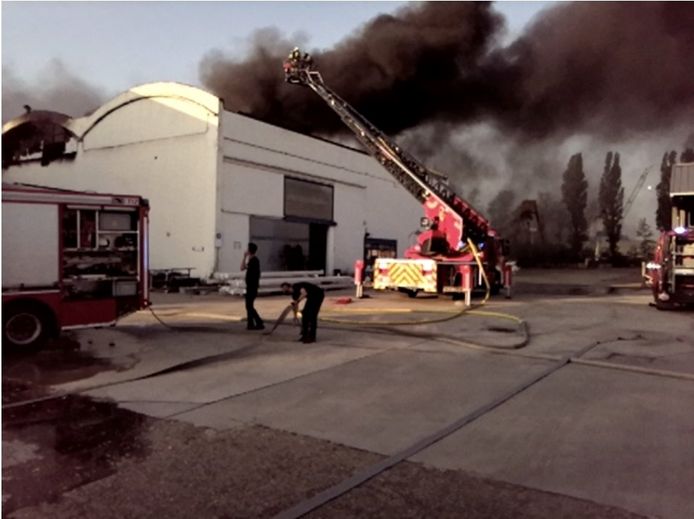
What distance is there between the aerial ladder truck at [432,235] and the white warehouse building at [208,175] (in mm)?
5289

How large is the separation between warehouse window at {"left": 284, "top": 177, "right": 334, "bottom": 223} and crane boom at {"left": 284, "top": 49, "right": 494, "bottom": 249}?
22.5 ft

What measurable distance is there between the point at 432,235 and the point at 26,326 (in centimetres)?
1082

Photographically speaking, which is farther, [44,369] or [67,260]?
[67,260]

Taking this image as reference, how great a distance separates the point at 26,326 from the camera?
313 inches

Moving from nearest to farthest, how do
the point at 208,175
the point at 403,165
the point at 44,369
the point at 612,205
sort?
1. the point at 44,369
2. the point at 403,165
3. the point at 208,175
4. the point at 612,205

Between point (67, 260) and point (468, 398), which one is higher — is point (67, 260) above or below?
above

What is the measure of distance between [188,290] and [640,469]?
16034 millimetres

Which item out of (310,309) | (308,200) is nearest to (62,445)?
(310,309)

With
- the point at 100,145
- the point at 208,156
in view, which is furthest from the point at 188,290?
the point at 100,145

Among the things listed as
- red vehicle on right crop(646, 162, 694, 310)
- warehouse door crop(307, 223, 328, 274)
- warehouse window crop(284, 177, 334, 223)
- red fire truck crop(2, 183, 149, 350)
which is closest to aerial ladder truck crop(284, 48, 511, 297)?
red vehicle on right crop(646, 162, 694, 310)

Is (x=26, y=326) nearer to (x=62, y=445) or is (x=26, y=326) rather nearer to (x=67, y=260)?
(x=67, y=260)

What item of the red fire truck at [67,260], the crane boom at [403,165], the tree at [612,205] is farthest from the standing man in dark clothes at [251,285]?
the tree at [612,205]

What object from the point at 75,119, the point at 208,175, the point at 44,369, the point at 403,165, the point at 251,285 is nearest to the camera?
the point at 44,369

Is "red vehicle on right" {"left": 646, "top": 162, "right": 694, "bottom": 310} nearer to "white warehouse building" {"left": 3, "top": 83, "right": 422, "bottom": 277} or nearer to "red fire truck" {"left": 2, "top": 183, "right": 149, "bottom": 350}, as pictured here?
"red fire truck" {"left": 2, "top": 183, "right": 149, "bottom": 350}
